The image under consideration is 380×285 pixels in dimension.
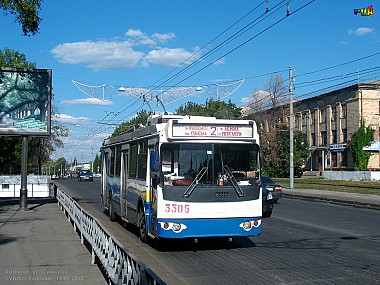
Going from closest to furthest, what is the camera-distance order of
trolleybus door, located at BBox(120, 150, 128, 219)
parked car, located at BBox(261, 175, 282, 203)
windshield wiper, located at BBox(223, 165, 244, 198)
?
windshield wiper, located at BBox(223, 165, 244, 198)
trolleybus door, located at BBox(120, 150, 128, 219)
parked car, located at BBox(261, 175, 282, 203)

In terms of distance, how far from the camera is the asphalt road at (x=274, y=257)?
8.46 meters

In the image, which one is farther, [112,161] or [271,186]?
[271,186]

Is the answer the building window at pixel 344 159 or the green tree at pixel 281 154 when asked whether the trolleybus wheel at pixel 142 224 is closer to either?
the green tree at pixel 281 154

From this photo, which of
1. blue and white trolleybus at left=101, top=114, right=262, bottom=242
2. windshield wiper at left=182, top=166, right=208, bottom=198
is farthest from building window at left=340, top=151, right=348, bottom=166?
windshield wiper at left=182, top=166, right=208, bottom=198

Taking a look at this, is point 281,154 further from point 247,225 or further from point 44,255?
point 44,255

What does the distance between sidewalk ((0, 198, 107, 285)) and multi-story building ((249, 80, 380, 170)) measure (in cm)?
5431

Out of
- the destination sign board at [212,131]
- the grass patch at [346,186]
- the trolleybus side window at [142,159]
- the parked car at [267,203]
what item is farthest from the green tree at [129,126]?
the destination sign board at [212,131]

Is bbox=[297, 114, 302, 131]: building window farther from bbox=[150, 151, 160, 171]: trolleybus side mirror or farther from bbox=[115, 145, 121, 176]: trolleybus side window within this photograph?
bbox=[150, 151, 160, 171]: trolleybus side mirror

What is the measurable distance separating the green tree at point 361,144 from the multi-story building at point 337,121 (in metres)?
1.11

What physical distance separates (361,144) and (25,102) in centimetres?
4856

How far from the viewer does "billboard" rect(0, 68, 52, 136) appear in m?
Answer: 22.8

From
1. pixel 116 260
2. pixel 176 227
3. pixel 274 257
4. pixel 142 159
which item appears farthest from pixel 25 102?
pixel 116 260

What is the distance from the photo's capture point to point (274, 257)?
1042cm

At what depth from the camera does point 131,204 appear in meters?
13.8
